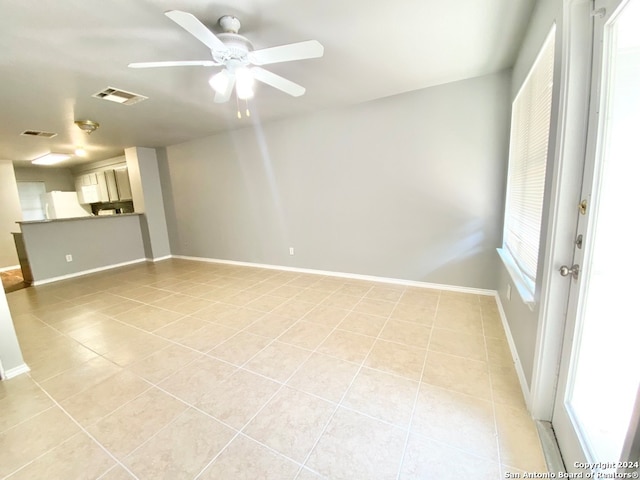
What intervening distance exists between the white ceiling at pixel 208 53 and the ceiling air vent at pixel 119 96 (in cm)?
10

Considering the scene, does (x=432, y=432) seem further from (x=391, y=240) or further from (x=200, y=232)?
(x=200, y=232)

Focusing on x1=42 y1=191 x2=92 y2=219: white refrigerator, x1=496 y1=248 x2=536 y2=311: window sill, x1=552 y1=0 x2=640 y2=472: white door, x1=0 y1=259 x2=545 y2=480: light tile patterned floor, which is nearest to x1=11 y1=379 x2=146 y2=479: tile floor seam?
x1=0 y1=259 x2=545 y2=480: light tile patterned floor

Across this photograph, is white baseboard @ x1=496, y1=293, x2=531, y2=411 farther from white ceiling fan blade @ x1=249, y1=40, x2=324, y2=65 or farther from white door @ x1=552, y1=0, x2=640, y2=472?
white ceiling fan blade @ x1=249, y1=40, x2=324, y2=65

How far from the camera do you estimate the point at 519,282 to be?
1.78 metres

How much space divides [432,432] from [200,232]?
16.4ft

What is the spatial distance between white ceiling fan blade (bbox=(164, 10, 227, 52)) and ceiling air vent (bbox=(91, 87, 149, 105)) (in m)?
1.73

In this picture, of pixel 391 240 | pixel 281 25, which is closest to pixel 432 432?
pixel 391 240

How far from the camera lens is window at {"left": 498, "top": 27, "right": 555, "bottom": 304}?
1535mm

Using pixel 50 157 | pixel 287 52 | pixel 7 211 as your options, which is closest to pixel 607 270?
pixel 287 52

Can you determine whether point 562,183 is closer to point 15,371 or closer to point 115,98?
point 15,371

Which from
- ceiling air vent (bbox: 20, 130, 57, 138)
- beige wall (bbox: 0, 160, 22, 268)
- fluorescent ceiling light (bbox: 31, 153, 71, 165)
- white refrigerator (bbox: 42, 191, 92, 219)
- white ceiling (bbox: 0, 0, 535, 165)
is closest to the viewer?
white ceiling (bbox: 0, 0, 535, 165)

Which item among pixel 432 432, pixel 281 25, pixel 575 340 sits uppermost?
pixel 281 25

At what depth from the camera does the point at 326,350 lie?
207 cm

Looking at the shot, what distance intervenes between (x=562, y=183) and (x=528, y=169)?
35.3 inches
